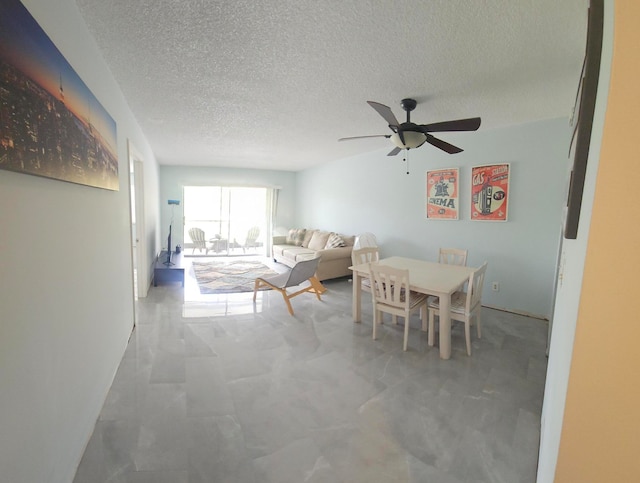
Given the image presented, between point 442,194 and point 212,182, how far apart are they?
5849 millimetres

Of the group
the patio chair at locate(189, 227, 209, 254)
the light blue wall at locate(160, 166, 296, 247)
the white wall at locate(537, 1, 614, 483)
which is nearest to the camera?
the white wall at locate(537, 1, 614, 483)

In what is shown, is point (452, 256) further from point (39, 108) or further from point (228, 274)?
point (228, 274)

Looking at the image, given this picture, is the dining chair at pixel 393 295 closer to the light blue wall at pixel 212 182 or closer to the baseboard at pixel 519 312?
the baseboard at pixel 519 312

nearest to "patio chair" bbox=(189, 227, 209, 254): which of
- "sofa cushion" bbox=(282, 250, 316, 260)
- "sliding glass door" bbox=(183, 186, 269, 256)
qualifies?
"sliding glass door" bbox=(183, 186, 269, 256)

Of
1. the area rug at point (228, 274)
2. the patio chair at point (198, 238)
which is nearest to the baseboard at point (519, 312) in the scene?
the area rug at point (228, 274)

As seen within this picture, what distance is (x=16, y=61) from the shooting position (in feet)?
3.08

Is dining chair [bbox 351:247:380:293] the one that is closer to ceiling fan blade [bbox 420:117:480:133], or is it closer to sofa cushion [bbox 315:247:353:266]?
sofa cushion [bbox 315:247:353:266]

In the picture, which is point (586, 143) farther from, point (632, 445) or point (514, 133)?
point (514, 133)

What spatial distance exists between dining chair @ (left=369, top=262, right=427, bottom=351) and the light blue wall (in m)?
5.86

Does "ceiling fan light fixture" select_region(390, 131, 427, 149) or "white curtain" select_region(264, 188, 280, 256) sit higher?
"ceiling fan light fixture" select_region(390, 131, 427, 149)

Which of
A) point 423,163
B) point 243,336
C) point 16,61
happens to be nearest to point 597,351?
point 16,61

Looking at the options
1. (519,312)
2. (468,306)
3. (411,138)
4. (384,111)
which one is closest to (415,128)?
(411,138)

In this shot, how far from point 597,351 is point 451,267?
2910 millimetres

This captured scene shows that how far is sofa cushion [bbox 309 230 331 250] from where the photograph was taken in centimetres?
627
